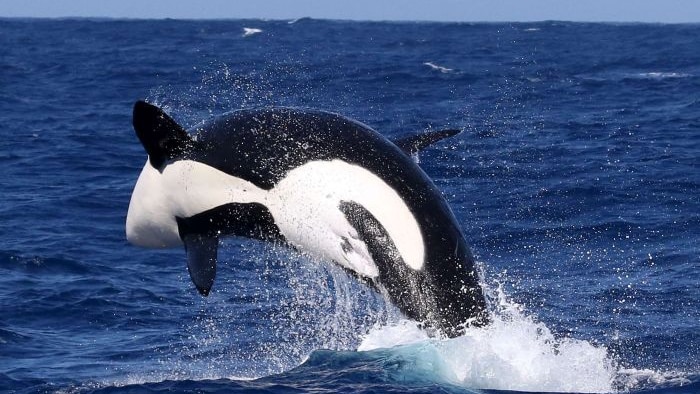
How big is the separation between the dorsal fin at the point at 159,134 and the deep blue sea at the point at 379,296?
1.30m

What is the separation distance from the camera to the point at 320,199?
30.7ft

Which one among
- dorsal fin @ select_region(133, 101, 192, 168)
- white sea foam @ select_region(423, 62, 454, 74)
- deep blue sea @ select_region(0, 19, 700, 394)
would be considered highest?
dorsal fin @ select_region(133, 101, 192, 168)

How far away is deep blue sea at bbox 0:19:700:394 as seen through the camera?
1020 cm

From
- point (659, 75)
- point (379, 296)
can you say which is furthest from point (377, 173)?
point (659, 75)

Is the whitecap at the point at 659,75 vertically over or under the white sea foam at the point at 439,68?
over

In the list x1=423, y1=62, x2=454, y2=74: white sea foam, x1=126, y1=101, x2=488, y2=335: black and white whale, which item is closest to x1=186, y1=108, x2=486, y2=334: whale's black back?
x1=126, y1=101, x2=488, y2=335: black and white whale

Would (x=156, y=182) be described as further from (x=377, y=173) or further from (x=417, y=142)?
(x=417, y=142)

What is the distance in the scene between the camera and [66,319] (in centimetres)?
1476

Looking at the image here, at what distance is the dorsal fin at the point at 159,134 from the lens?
960 centimetres

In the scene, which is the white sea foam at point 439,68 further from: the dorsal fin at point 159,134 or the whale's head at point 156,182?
the dorsal fin at point 159,134

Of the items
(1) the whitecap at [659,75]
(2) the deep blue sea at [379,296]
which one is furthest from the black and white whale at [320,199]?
(1) the whitecap at [659,75]

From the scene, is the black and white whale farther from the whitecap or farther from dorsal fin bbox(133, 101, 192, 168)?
the whitecap

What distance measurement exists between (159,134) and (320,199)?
1.55 meters

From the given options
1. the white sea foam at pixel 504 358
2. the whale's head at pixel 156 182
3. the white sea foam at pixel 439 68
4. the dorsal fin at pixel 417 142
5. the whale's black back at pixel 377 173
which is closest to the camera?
the whale's black back at pixel 377 173
